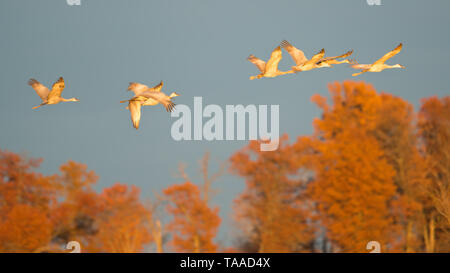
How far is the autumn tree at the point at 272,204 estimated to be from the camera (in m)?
44.5

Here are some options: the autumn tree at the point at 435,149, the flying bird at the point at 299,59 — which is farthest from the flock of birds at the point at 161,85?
the autumn tree at the point at 435,149

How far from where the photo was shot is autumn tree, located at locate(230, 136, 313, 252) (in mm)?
44500

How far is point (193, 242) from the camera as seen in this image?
43844 millimetres

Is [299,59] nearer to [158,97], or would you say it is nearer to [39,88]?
[158,97]

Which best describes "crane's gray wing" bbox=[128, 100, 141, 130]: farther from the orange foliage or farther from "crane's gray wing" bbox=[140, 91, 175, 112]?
the orange foliage

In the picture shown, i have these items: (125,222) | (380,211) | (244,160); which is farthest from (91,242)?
(380,211)

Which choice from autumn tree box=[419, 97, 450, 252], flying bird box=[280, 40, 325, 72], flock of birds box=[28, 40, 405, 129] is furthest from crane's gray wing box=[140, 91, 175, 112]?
autumn tree box=[419, 97, 450, 252]

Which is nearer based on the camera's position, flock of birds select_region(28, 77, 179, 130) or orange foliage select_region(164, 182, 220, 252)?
flock of birds select_region(28, 77, 179, 130)

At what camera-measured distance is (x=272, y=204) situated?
45156mm

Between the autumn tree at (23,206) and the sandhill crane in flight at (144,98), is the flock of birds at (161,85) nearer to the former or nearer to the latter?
the sandhill crane in flight at (144,98)
